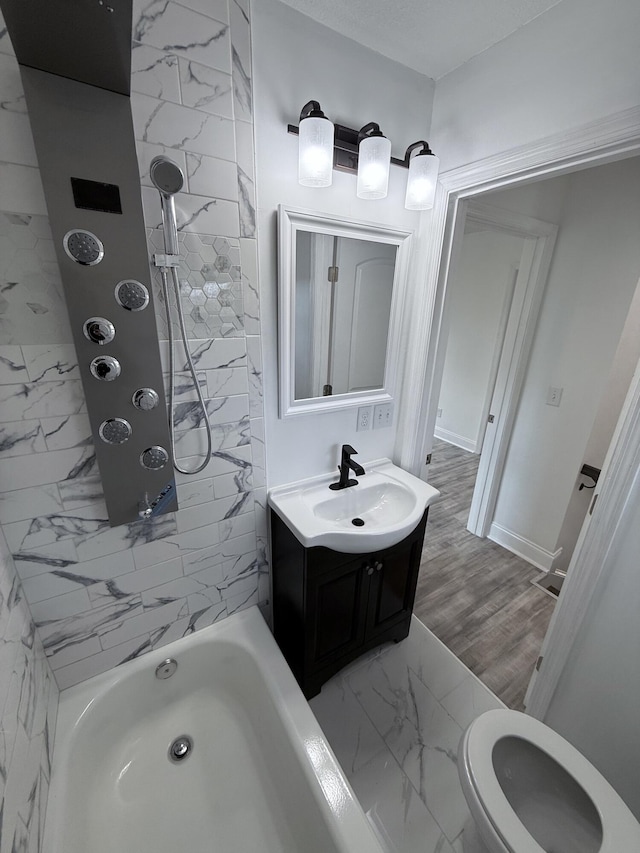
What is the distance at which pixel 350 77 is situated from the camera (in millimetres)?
1173

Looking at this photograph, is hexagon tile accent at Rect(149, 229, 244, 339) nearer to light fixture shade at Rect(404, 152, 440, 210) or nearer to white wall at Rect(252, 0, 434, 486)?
white wall at Rect(252, 0, 434, 486)

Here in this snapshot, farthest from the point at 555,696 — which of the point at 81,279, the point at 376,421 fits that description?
the point at 81,279

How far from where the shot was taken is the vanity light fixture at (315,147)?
104cm

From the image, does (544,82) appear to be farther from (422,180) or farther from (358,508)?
(358,508)

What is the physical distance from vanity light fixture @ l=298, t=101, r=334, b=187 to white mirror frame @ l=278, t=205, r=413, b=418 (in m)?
0.10

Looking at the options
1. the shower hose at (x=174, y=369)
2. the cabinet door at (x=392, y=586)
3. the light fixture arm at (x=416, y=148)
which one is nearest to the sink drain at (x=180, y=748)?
the cabinet door at (x=392, y=586)

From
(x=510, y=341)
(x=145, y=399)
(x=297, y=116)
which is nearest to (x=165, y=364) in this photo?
(x=145, y=399)

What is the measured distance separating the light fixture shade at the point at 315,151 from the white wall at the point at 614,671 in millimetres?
1406

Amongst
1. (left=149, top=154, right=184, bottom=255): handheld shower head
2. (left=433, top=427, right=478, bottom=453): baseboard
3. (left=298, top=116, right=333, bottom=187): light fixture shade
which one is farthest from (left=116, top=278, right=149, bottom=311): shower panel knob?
(left=433, top=427, right=478, bottom=453): baseboard

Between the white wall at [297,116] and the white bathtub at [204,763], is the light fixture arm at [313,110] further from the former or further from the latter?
the white bathtub at [204,763]

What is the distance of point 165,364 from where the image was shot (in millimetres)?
1062

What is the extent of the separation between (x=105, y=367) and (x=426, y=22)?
4.86 ft

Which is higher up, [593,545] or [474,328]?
[474,328]

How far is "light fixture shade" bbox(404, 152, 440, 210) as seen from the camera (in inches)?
48.6
